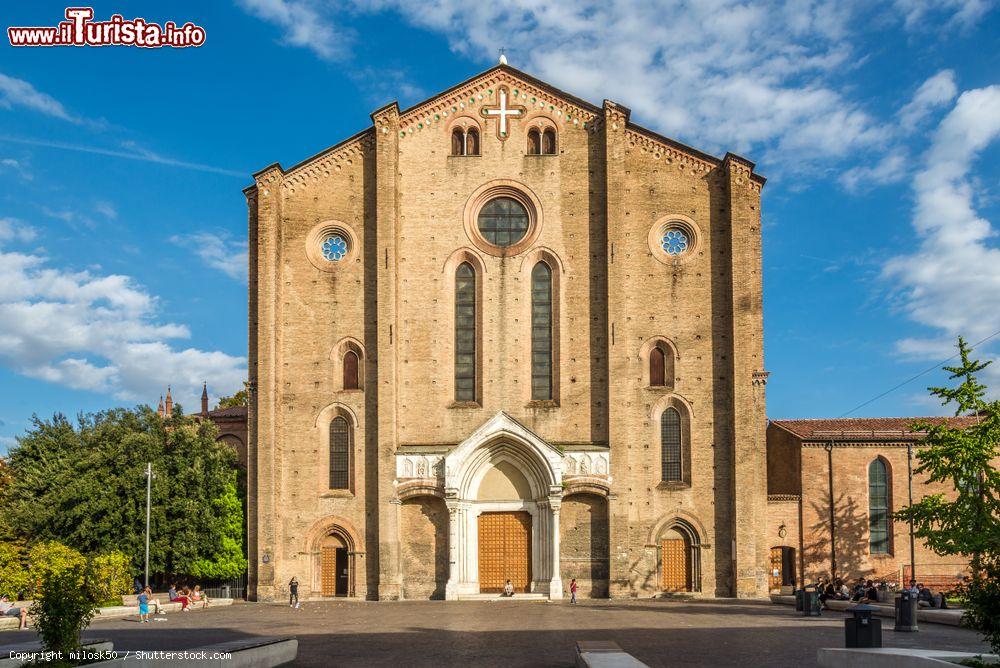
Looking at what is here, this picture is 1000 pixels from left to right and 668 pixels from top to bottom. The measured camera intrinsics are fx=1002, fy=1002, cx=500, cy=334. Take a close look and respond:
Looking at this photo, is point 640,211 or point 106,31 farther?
point 640,211

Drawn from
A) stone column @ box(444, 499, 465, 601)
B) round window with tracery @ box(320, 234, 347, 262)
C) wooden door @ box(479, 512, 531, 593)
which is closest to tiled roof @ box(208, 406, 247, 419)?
round window with tracery @ box(320, 234, 347, 262)

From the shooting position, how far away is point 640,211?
36.0 meters

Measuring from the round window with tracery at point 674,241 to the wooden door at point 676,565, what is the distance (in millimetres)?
10216

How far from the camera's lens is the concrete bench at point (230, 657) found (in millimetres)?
14648

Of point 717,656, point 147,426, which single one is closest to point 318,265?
point 147,426

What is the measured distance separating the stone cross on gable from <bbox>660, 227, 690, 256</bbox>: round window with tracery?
688 cm

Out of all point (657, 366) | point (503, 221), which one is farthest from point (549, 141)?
point (657, 366)

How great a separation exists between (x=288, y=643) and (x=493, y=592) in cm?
1745

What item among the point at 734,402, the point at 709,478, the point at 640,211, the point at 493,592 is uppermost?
the point at 640,211

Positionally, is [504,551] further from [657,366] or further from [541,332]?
[657,366]

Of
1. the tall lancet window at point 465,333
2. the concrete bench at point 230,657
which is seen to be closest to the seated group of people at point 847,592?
the tall lancet window at point 465,333

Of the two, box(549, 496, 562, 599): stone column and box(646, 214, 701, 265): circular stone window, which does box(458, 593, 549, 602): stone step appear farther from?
box(646, 214, 701, 265): circular stone window

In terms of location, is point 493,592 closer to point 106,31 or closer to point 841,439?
point 841,439

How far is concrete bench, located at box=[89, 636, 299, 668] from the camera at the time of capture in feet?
48.1
